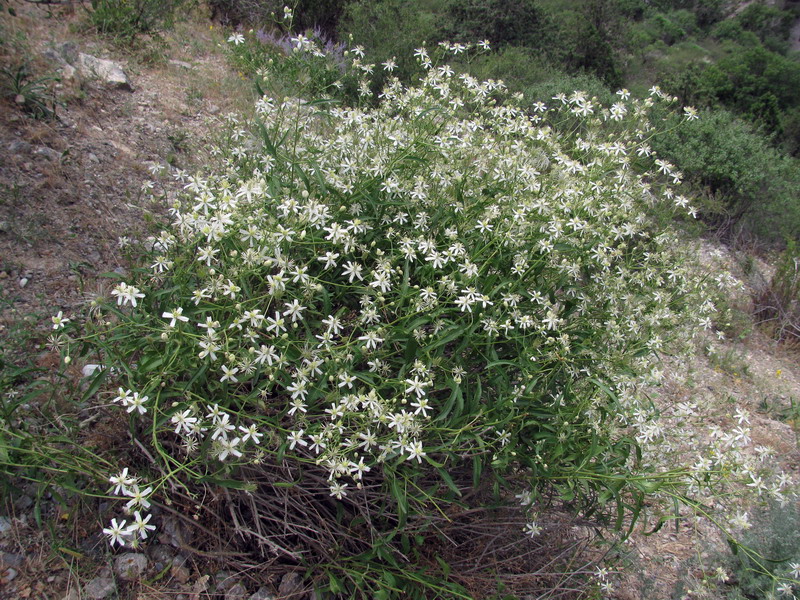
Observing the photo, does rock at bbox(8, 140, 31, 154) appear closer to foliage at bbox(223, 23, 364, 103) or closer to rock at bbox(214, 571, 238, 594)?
foliage at bbox(223, 23, 364, 103)

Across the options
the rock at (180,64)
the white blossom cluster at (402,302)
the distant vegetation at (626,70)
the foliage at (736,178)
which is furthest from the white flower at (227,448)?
the foliage at (736,178)

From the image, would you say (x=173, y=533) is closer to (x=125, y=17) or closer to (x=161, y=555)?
(x=161, y=555)

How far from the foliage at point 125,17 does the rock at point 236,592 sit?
5.52 meters

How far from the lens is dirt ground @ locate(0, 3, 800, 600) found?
7.66 feet

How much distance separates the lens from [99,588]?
2256mm

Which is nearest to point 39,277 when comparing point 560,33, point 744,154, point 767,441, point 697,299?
point 697,299

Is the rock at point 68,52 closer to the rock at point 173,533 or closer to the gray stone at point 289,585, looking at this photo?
the rock at point 173,533

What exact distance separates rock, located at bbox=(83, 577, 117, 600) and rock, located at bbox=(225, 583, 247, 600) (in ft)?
1.43

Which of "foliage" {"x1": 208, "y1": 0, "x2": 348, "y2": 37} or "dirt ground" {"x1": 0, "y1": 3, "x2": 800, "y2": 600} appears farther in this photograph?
"foliage" {"x1": 208, "y1": 0, "x2": 348, "y2": 37}

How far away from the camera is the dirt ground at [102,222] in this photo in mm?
2336

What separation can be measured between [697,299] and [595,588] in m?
1.57

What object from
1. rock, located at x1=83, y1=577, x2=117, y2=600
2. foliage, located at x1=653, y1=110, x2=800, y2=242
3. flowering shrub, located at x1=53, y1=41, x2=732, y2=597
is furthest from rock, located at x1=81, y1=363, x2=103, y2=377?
foliage, located at x1=653, y1=110, x2=800, y2=242

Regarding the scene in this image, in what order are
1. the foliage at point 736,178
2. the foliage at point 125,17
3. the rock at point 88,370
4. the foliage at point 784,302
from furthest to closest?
the foliage at point 736,178, the foliage at point 784,302, the foliage at point 125,17, the rock at point 88,370

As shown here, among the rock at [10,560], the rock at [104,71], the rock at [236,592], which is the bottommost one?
the rock at [10,560]
